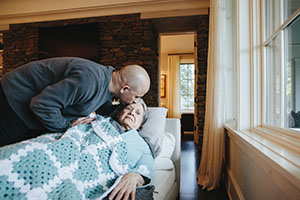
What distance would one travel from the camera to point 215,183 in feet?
7.45

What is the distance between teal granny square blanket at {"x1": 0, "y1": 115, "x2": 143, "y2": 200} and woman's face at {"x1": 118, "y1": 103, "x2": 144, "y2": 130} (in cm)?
24

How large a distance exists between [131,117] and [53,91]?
57cm

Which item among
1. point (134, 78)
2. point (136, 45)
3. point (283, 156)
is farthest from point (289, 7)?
point (136, 45)

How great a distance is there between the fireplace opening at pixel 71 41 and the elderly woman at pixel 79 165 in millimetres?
3256

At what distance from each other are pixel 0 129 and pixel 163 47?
6.54 m

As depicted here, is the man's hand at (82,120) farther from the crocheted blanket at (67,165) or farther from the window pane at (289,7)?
the window pane at (289,7)

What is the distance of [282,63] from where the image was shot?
1.25 metres

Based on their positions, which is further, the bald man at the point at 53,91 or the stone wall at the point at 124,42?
the stone wall at the point at 124,42

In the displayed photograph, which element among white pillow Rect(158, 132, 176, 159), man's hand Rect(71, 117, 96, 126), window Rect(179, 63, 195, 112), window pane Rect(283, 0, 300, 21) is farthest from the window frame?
window Rect(179, 63, 195, 112)

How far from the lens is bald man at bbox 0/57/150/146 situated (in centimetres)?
113

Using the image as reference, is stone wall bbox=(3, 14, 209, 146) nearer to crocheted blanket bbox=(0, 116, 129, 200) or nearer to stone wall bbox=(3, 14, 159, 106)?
stone wall bbox=(3, 14, 159, 106)

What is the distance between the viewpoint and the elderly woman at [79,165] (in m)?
0.81

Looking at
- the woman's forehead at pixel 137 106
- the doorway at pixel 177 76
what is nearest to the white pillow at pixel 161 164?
the woman's forehead at pixel 137 106

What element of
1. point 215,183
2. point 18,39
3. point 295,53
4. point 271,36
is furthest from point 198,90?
point 18,39
